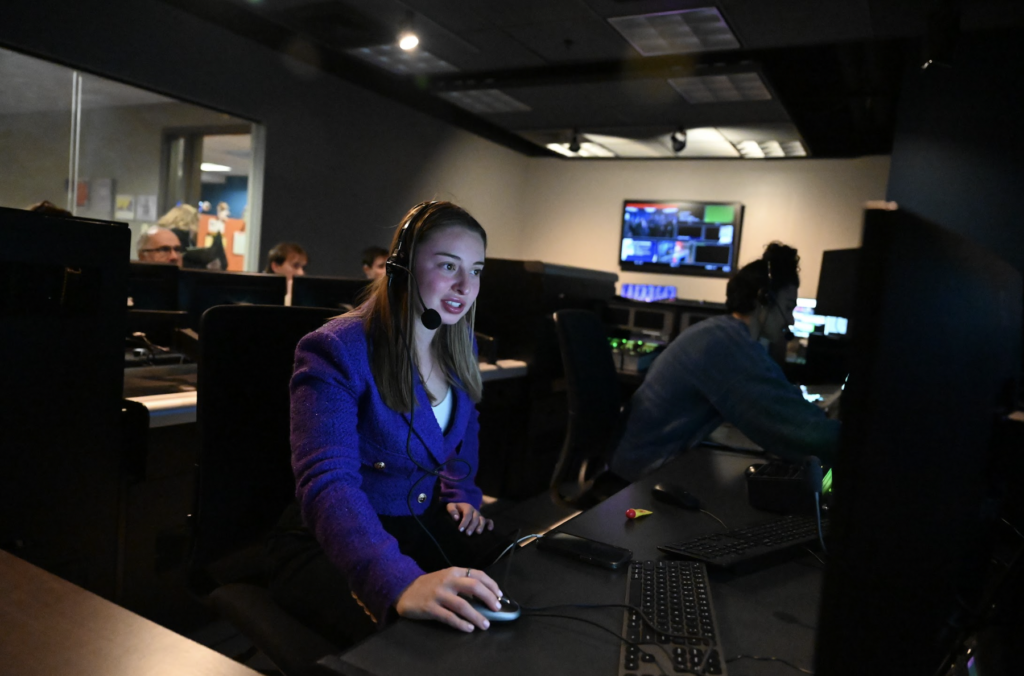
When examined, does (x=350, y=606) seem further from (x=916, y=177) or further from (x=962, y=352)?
(x=916, y=177)

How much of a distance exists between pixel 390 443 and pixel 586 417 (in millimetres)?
1110

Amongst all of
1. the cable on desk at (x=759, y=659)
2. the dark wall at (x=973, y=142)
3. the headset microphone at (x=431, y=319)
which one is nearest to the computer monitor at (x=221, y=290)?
the headset microphone at (x=431, y=319)

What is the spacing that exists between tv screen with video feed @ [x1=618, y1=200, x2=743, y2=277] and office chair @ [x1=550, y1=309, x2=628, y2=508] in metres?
4.67

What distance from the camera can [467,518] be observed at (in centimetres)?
132

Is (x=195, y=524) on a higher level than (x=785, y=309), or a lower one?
lower

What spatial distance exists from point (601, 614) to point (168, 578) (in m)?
1.65

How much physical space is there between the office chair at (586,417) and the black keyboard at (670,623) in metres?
1.17

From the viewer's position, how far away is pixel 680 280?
695 centimetres

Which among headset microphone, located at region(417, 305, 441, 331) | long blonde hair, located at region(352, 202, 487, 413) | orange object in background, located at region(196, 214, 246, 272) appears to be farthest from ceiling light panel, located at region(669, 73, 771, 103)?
headset microphone, located at region(417, 305, 441, 331)

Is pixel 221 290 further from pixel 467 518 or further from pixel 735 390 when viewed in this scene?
pixel 735 390

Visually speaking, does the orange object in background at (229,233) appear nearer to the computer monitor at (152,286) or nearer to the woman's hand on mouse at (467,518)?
the computer monitor at (152,286)

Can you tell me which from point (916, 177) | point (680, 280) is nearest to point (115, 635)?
point (916, 177)

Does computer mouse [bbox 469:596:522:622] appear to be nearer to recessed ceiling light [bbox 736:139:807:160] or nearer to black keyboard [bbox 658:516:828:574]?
black keyboard [bbox 658:516:828:574]

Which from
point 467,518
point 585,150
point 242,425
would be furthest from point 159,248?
point 585,150
